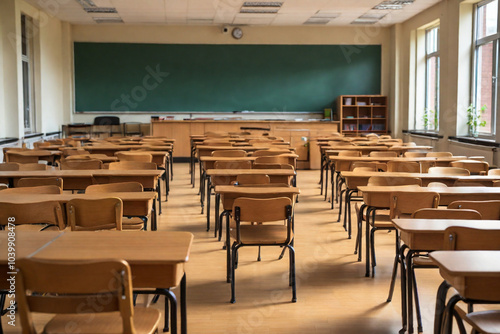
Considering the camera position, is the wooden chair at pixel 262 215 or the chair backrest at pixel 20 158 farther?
the chair backrest at pixel 20 158

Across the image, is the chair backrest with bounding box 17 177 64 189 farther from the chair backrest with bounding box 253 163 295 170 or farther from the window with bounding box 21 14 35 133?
the window with bounding box 21 14 35 133

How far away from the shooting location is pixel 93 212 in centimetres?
363

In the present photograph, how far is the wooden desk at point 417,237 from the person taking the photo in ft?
10.0

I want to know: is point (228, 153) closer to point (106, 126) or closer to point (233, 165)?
point (233, 165)

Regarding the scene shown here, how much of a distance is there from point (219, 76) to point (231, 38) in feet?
3.72

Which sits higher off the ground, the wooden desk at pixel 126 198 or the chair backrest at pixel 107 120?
the chair backrest at pixel 107 120

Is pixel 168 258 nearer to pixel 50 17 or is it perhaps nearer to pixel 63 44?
pixel 50 17

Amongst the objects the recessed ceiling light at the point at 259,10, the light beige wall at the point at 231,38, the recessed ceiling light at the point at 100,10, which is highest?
the recessed ceiling light at the point at 259,10

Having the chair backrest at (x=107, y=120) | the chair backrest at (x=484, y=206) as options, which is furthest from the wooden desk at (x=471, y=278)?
the chair backrest at (x=107, y=120)

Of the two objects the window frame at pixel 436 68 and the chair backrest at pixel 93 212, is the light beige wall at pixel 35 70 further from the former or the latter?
the window frame at pixel 436 68

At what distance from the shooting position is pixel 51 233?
2.89 metres

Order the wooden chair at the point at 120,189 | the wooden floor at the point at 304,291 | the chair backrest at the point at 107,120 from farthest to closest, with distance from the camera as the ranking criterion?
1. the chair backrest at the point at 107,120
2. the wooden chair at the point at 120,189
3. the wooden floor at the point at 304,291

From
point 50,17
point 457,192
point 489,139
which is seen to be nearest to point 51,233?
point 457,192

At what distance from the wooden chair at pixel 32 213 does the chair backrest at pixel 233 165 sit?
9.64 feet
